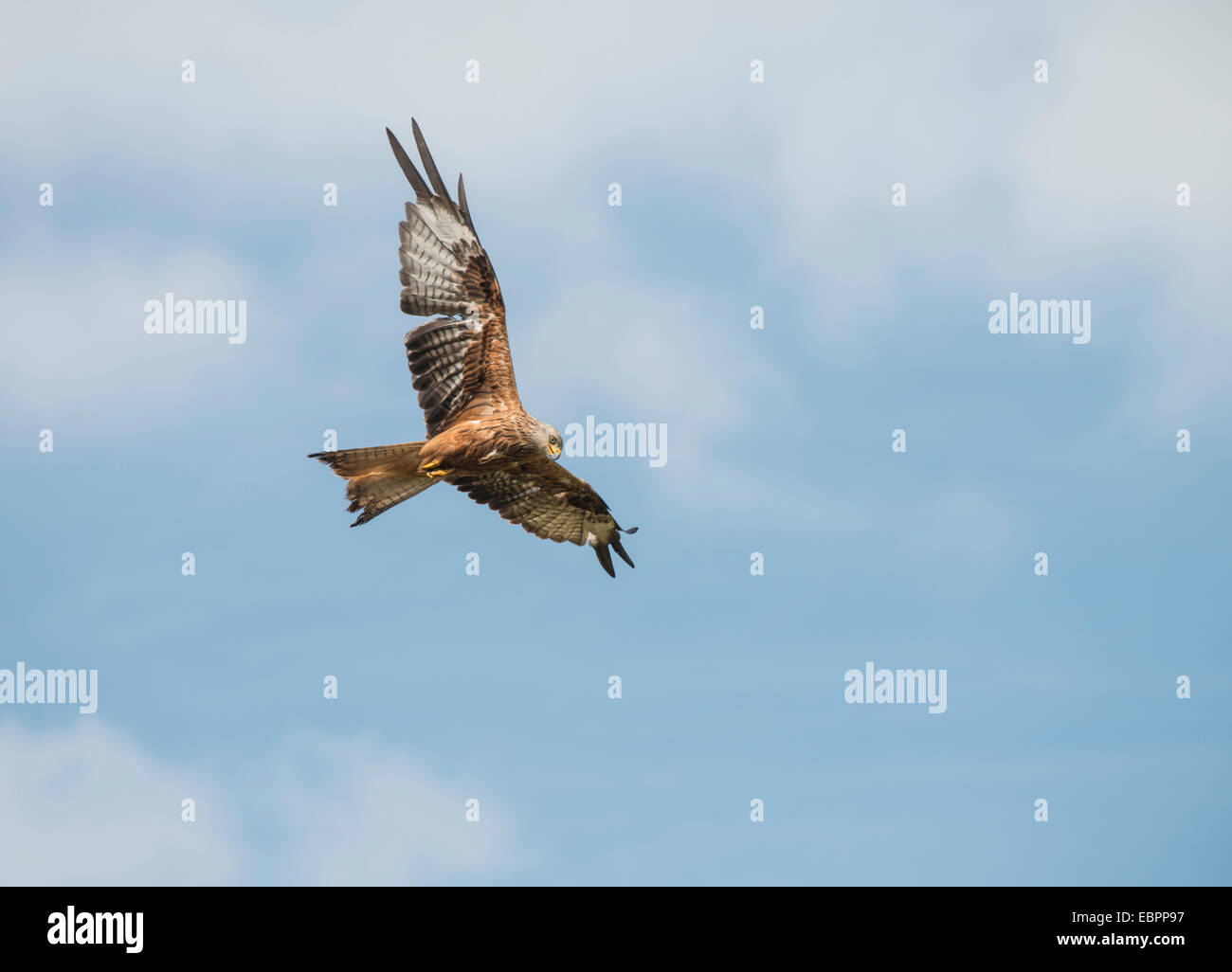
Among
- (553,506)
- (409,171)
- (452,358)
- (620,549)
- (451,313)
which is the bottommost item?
(620,549)

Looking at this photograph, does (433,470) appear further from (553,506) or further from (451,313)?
(553,506)

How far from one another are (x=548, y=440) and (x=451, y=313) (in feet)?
5.74

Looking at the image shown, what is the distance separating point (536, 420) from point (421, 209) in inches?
101

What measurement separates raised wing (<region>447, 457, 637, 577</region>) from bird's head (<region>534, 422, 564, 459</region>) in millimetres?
1349

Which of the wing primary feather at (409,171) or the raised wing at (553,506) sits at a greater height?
the wing primary feather at (409,171)

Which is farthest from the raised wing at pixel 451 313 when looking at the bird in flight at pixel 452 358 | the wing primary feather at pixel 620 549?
the wing primary feather at pixel 620 549

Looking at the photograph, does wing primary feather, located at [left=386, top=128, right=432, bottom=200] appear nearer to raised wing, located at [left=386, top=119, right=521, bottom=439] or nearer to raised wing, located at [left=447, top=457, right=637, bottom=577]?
raised wing, located at [left=386, top=119, right=521, bottom=439]

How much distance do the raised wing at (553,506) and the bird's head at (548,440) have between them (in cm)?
135

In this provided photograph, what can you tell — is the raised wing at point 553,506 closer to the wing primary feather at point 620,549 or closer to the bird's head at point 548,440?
the wing primary feather at point 620,549

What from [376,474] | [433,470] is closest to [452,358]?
[433,470]

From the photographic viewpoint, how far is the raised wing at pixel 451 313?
15578mm

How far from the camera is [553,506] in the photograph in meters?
17.7
